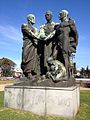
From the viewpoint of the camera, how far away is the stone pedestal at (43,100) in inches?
311

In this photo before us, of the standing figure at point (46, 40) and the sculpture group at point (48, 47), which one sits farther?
A: the standing figure at point (46, 40)

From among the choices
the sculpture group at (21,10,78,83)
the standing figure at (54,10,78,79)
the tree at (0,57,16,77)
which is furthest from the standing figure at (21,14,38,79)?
the tree at (0,57,16,77)

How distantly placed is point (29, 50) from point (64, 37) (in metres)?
Answer: 1.36

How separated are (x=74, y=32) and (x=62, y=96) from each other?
2.77 metres

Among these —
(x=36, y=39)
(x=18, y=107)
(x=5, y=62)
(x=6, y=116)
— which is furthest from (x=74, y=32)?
(x=5, y=62)

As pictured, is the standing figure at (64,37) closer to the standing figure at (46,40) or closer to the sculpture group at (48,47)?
the sculpture group at (48,47)

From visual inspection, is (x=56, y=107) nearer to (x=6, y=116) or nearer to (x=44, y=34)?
(x=6, y=116)

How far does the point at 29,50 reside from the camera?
9.59 m

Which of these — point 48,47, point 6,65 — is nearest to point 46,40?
point 48,47

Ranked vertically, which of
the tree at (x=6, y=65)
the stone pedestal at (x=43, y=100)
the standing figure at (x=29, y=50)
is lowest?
the stone pedestal at (x=43, y=100)

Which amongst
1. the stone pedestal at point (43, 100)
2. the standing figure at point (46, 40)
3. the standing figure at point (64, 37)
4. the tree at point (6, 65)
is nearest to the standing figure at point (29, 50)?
the standing figure at point (46, 40)

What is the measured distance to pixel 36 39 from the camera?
32.1 feet

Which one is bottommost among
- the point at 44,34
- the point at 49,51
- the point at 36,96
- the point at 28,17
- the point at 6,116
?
the point at 6,116

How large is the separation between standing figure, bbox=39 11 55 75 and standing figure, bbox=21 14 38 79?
0.33 metres
